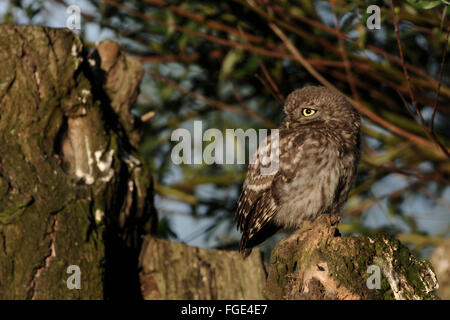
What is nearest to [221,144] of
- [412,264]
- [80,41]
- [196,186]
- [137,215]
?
[196,186]

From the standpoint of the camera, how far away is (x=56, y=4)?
17.6 ft

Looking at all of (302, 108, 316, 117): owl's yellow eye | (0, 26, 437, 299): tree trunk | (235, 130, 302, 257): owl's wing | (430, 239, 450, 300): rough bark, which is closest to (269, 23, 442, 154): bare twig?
(302, 108, 316, 117): owl's yellow eye

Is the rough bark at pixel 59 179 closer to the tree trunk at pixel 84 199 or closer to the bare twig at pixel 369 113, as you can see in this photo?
the tree trunk at pixel 84 199

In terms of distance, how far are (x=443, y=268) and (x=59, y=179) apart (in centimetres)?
281

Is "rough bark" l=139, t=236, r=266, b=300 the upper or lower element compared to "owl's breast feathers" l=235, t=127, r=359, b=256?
lower

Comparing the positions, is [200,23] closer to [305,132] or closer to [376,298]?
[305,132]

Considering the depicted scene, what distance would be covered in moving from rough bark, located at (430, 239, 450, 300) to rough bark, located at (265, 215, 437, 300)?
1537 mm

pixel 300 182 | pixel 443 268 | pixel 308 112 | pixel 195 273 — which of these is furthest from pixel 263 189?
pixel 443 268

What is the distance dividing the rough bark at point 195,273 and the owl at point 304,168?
0.25 meters

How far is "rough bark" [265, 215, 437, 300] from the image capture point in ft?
8.96

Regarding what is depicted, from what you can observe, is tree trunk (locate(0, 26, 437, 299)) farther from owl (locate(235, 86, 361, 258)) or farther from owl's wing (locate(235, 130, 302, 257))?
owl (locate(235, 86, 361, 258))

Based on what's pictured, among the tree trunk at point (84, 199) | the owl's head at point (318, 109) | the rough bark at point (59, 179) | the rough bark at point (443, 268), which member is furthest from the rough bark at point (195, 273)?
the rough bark at point (443, 268)

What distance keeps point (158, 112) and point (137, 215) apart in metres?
1.86

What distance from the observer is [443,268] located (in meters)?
4.43
